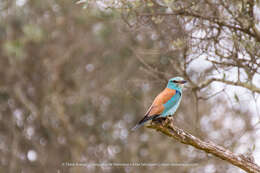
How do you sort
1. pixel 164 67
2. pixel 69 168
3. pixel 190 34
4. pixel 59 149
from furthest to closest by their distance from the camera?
pixel 59 149, pixel 69 168, pixel 164 67, pixel 190 34

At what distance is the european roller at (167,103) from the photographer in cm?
530

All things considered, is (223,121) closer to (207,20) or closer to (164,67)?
(164,67)

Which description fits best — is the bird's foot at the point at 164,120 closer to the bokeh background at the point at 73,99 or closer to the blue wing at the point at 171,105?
the blue wing at the point at 171,105

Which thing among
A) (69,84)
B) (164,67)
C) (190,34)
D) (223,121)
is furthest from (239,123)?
(69,84)

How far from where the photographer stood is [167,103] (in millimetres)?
5613

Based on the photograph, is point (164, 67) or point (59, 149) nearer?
point (164, 67)

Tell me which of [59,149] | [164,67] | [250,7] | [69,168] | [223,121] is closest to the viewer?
[250,7]

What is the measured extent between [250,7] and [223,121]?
6380mm

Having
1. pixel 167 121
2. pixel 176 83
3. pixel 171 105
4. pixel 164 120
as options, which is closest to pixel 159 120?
pixel 164 120

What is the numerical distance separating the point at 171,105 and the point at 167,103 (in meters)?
0.06

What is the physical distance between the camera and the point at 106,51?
45.7ft

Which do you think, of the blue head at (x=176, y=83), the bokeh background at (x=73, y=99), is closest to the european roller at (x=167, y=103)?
the blue head at (x=176, y=83)

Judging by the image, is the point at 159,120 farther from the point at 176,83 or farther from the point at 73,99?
the point at 73,99

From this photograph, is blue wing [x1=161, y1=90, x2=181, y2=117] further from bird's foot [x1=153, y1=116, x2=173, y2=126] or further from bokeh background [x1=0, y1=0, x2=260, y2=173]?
bokeh background [x1=0, y1=0, x2=260, y2=173]
